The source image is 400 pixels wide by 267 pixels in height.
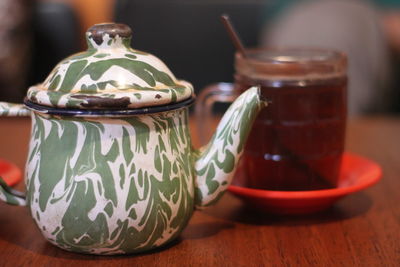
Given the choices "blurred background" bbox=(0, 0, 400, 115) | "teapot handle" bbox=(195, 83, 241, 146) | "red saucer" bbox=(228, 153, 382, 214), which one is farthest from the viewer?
"blurred background" bbox=(0, 0, 400, 115)

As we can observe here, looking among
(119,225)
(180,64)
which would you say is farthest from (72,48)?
(119,225)

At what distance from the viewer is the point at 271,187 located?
798 mm

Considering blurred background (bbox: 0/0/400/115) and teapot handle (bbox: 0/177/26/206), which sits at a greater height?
teapot handle (bbox: 0/177/26/206)

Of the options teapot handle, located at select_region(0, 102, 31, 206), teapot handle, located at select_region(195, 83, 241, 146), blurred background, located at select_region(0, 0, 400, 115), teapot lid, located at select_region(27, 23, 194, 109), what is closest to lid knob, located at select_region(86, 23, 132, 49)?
teapot lid, located at select_region(27, 23, 194, 109)

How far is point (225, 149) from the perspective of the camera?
665 millimetres

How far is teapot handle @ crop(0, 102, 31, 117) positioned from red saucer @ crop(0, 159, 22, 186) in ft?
0.62

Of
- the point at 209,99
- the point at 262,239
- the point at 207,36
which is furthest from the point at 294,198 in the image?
the point at 207,36

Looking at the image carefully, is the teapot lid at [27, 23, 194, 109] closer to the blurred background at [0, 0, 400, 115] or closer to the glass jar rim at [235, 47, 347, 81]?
the glass jar rim at [235, 47, 347, 81]

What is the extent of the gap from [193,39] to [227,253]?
179cm

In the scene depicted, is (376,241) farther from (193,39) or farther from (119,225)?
(193,39)

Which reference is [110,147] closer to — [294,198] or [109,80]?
[109,80]

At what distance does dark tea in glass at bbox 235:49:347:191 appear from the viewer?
0.76 meters

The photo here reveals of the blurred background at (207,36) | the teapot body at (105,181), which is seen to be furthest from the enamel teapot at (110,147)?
the blurred background at (207,36)

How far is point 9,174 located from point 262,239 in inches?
14.3
